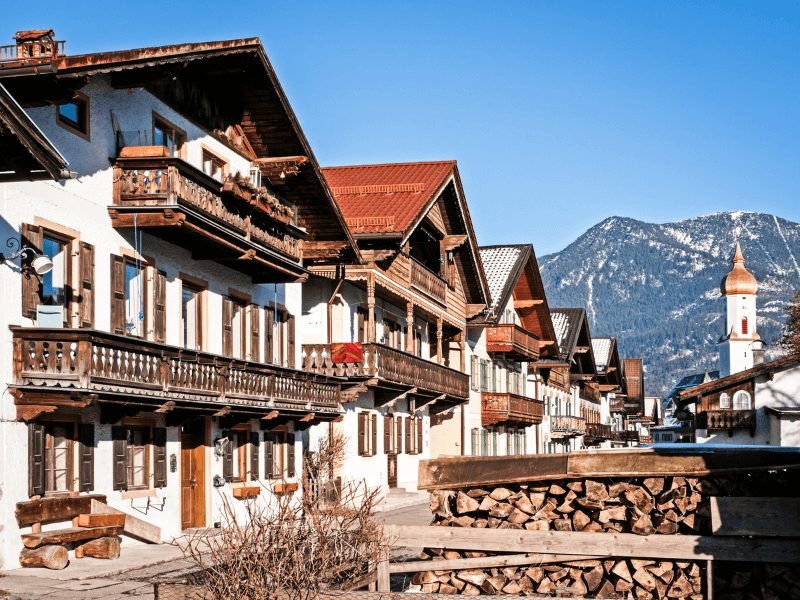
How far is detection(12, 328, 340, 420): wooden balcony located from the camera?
20.2 metres

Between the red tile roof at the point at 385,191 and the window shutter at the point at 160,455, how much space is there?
1377cm

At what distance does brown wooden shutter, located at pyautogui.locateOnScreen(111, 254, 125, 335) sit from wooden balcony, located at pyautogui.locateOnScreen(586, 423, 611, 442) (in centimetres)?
6575

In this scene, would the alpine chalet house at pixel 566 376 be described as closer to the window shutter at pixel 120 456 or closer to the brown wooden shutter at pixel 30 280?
the window shutter at pixel 120 456

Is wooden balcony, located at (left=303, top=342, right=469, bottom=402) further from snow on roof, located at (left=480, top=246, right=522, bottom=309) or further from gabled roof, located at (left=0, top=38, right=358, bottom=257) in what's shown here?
snow on roof, located at (left=480, top=246, right=522, bottom=309)

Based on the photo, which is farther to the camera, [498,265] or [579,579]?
[498,265]

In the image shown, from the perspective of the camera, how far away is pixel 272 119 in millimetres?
30422

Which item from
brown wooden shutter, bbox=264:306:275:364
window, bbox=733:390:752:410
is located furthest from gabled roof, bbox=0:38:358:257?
window, bbox=733:390:752:410

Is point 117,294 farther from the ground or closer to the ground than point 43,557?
farther from the ground

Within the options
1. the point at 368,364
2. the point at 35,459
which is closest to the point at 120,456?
the point at 35,459

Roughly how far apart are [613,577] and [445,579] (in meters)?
1.82

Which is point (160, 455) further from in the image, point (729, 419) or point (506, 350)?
point (729, 419)

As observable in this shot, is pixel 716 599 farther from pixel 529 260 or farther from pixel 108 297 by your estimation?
pixel 529 260

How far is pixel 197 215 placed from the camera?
24.8 metres

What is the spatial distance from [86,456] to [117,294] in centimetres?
312
